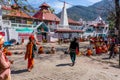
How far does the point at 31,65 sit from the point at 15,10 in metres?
2.88

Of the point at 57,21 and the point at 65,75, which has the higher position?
the point at 57,21

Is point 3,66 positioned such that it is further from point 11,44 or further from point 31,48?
point 11,44

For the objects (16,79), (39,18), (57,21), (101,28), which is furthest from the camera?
(101,28)

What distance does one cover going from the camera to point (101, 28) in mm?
71250

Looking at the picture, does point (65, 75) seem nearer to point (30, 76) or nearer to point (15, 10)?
point (30, 76)

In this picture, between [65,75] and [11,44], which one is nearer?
[65,75]

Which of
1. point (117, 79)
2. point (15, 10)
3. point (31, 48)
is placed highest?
point (15, 10)

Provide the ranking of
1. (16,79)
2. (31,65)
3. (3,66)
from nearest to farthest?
(3,66), (16,79), (31,65)

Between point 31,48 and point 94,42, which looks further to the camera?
point 94,42

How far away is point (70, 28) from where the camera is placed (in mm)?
54156

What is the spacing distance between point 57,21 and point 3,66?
2113 inches

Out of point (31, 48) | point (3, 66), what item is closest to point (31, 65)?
point (31, 48)

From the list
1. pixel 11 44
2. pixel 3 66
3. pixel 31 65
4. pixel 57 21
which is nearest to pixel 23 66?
pixel 31 65

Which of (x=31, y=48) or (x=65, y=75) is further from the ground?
(x=31, y=48)
